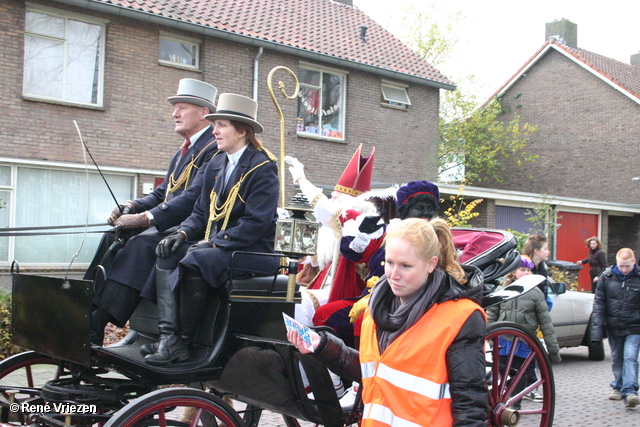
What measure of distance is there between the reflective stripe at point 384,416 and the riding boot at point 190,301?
125 centimetres

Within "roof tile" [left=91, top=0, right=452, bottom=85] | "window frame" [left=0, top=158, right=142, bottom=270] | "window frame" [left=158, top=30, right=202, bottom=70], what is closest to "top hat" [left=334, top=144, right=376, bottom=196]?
"window frame" [left=0, top=158, right=142, bottom=270]

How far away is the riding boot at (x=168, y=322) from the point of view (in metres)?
3.71

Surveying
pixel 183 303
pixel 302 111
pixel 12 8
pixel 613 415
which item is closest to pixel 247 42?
pixel 302 111

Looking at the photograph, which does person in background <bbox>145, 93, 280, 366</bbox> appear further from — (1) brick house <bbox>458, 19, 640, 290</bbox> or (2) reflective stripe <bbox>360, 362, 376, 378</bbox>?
(1) brick house <bbox>458, 19, 640, 290</bbox>

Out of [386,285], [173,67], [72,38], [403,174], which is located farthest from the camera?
[403,174]

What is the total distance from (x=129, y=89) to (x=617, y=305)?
1028 centimetres

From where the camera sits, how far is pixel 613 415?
6.76 metres

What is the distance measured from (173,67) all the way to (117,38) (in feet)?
4.31

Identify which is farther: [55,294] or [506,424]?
[506,424]

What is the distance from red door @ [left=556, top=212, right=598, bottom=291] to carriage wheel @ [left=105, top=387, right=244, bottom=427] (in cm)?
2106

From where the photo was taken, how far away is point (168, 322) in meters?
3.76

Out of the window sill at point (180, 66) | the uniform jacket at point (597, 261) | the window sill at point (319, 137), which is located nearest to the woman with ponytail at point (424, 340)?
the window sill at point (180, 66)

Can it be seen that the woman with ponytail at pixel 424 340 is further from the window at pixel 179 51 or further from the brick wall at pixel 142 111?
Result: the window at pixel 179 51

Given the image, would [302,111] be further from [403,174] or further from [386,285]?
[386,285]
